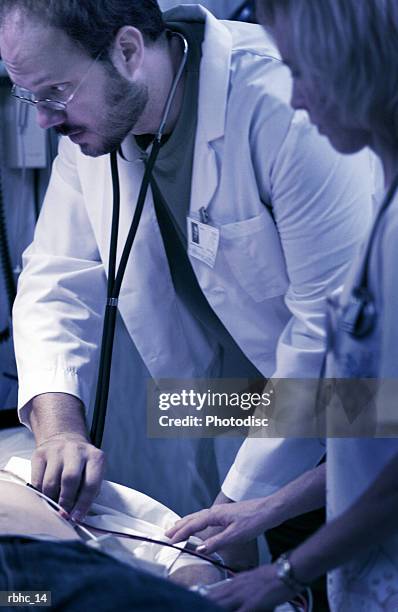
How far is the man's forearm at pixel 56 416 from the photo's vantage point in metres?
1.36

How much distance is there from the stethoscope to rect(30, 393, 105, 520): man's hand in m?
0.05

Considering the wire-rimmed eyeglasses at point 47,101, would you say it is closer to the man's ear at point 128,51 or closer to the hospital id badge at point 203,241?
the man's ear at point 128,51

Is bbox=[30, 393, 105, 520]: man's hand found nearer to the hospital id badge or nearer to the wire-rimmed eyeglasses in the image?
the hospital id badge

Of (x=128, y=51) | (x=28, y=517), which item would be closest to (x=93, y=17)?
(x=128, y=51)

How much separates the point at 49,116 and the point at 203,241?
30 cm

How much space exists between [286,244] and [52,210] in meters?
0.52

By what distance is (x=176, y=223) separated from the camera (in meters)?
1.38

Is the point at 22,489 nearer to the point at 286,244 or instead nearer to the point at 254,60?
the point at 286,244

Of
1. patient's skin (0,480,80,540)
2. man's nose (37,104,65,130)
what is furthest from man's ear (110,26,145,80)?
patient's skin (0,480,80,540)

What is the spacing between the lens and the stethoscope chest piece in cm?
93

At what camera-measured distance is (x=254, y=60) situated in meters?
1.24

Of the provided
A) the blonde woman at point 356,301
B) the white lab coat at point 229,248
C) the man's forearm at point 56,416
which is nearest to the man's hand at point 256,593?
the blonde woman at point 356,301

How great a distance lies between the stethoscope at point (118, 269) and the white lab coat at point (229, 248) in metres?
0.04

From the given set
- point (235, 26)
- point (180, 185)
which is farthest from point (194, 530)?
point (235, 26)
